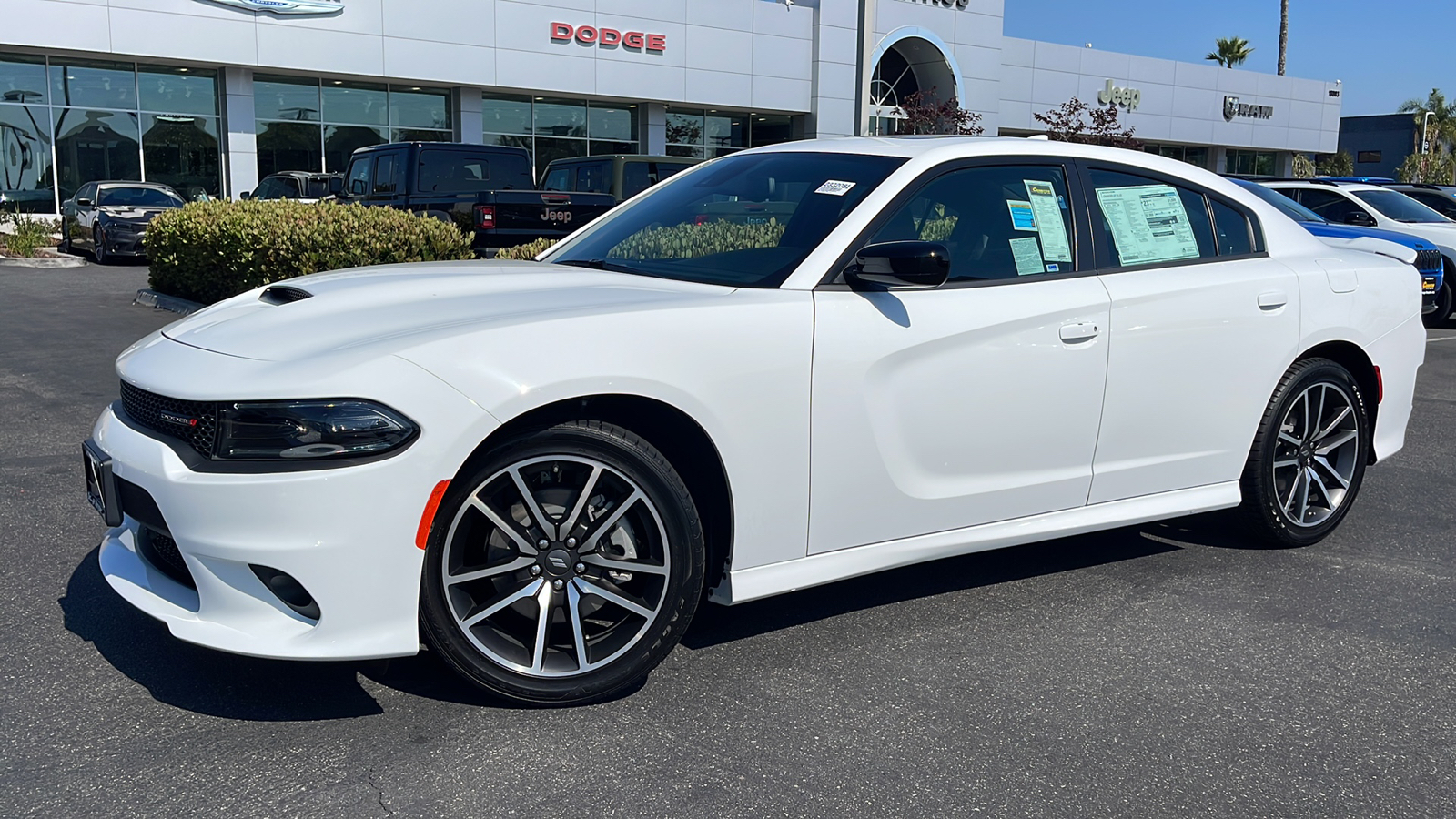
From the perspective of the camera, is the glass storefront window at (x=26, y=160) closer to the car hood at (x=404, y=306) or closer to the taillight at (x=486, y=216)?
the taillight at (x=486, y=216)

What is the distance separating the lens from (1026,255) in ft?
13.6

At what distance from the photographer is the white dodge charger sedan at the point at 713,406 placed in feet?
9.75

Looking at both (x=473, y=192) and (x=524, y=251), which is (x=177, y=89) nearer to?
(x=473, y=192)

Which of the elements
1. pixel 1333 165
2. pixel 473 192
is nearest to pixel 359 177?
pixel 473 192

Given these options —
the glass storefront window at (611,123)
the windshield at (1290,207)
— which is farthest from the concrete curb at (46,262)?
the windshield at (1290,207)

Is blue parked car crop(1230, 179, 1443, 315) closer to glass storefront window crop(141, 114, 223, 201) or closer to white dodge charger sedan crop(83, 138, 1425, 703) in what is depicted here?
white dodge charger sedan crop(83, 138, 1425, 703)

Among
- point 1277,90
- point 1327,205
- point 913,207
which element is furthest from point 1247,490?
point 1277,90

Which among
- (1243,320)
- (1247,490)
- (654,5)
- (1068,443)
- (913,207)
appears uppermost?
(654,5)

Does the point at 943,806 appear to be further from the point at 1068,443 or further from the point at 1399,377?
the point at 1399,377

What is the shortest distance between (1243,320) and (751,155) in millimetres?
2018

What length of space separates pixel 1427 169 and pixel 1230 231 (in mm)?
59936

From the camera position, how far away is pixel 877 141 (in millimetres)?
4465

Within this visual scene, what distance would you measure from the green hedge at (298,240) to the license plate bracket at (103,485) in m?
7.00

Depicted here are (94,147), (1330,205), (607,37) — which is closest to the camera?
(1330,205)
